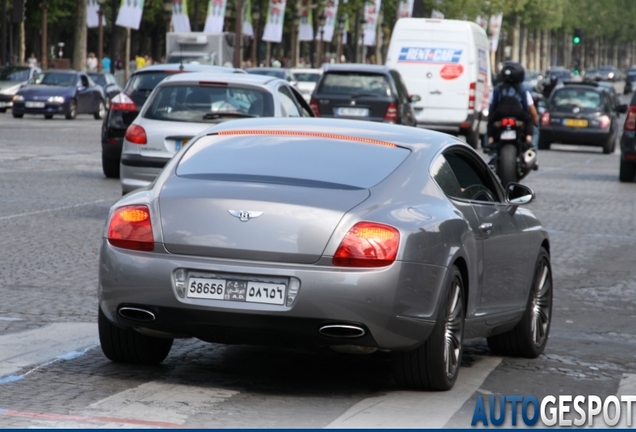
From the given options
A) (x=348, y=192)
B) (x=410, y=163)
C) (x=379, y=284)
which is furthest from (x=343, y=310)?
(x=410, y=163)

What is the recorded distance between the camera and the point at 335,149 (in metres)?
7.35

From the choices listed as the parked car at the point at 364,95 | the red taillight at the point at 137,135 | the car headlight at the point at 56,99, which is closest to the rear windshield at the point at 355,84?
the parked car at the point at 364,95

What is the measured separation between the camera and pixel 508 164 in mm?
19469

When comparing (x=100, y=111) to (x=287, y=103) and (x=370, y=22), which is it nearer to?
(x=287, y=103)

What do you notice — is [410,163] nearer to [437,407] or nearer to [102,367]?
[437,407]

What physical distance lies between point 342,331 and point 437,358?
561 millimetres

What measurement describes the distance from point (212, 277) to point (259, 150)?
94 cm

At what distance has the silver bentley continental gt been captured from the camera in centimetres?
655

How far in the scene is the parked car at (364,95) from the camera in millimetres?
25562

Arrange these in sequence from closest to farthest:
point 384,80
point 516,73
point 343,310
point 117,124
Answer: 1. point 343,310
2. point 516,73
3. point 117,124
4. point 384,80

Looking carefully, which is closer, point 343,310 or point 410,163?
point 343,310

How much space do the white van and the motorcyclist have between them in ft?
46.1

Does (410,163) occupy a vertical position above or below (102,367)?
above

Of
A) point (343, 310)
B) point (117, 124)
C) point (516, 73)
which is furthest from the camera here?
point (117, 124)
